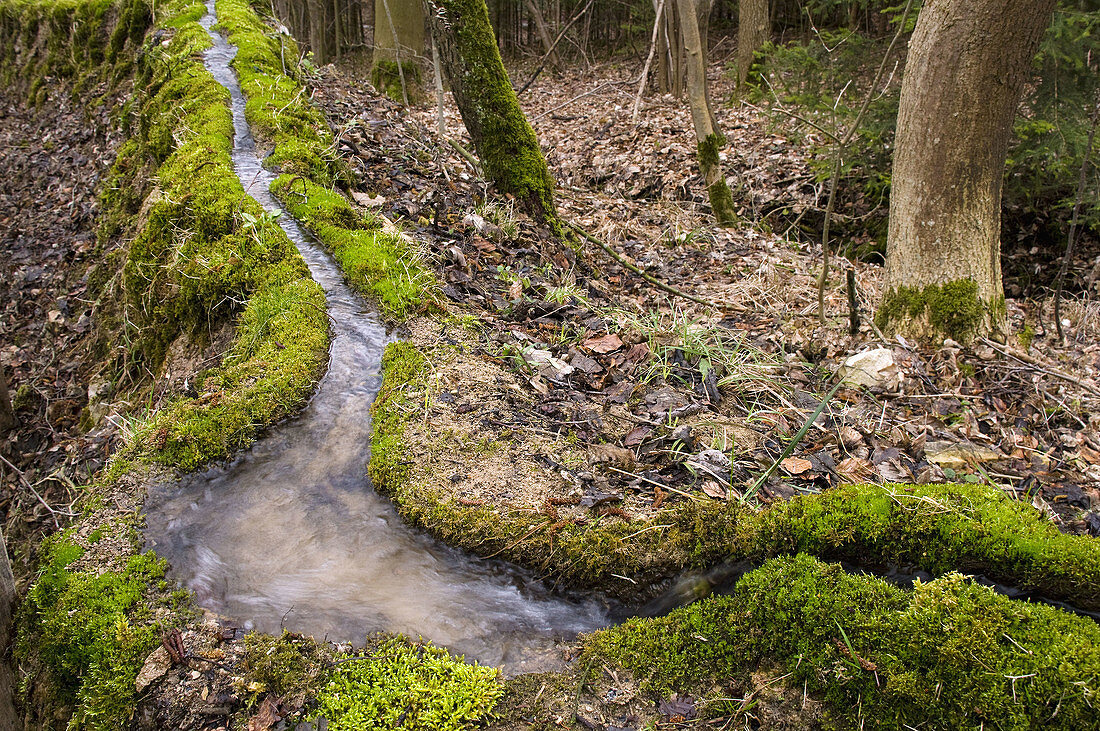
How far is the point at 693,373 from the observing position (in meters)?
3.69

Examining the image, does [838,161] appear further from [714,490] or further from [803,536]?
[803,536]

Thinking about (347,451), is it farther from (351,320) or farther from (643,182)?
(643,182)

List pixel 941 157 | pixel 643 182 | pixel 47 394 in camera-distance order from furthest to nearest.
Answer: pixel 643 182, pixel 47 394, pixel 941 157

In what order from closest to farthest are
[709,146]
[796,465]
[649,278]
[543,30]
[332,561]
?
[332,561] → [796,465] → [649,278] → [709,146] → [543,30]

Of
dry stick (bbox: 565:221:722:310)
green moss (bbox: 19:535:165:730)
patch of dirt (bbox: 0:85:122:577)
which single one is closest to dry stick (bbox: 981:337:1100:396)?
dry stick (bbox: 565:221:722:310)

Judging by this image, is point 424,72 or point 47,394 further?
point 424,72

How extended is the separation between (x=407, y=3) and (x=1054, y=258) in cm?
1169

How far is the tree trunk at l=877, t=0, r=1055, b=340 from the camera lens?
13.5 feet

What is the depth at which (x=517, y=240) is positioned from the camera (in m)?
5.23

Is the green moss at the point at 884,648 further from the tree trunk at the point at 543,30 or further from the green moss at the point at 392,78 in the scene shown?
the tree trunk at the point at 543,30

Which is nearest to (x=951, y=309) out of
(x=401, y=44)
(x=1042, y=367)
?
(x=1042, y=367)

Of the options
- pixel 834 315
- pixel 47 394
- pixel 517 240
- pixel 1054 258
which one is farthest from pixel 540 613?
pixel 1054 258

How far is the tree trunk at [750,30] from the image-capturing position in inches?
469

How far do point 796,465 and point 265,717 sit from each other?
2.27m
